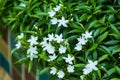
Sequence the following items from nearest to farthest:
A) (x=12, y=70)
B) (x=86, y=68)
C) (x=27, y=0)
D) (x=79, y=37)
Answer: (x=86, y=68)
(x=79, y=37)
(x=27, y=0)
(x=12, y=70)

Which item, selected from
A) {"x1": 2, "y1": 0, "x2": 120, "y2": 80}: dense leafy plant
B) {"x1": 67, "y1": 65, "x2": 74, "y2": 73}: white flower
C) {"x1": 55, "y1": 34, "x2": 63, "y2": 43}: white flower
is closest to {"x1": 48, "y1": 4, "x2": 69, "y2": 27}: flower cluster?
{"x1": 2, "y1": 0, "x2": 120, "y2": 80}: dense leafy plant

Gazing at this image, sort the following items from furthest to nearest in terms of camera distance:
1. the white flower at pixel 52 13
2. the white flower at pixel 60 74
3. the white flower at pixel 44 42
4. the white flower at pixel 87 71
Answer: the white flower at pixel 52 13
the white flower at pixel 44 42
the white flower at pixel 60 74
the white flower at pixel 87 71

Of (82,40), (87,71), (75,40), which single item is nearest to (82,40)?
(82,40)

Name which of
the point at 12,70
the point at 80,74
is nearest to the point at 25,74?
the point at 12,70

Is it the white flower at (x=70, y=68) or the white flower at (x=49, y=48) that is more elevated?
the white flower at (x=49, y=48)

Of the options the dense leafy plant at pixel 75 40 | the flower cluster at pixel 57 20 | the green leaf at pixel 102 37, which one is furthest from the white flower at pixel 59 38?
the green leaf at pixel 102 37

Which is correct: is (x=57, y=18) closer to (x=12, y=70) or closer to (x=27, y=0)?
(x=27, y=0)

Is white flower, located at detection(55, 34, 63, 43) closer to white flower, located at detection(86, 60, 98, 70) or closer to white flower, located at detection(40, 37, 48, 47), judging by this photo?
white flower, located at detection(40, 37, 48, 47)

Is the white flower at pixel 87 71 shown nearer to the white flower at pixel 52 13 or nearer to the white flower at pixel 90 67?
the white flower at pixel 90 67

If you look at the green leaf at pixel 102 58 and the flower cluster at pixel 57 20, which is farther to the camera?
the flower cluster at pixel 57 20
